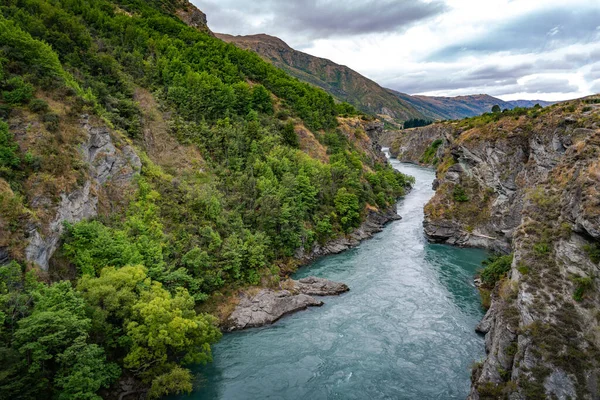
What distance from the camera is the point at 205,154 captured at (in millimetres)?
50375

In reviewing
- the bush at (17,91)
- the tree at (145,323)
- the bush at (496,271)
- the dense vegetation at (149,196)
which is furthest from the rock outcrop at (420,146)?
the bush at (17,91)

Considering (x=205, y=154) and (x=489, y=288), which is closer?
(x=489, y=288)

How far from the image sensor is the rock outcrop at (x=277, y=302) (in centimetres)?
3241

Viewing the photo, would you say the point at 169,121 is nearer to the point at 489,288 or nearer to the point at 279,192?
the point at 279,192

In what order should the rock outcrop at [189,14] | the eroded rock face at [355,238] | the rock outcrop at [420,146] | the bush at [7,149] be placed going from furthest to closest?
the rock outcrop at [420,146]
the rock outcrop at [189,14]
the eroded rock face at [355,238]
the bush at [7,149]

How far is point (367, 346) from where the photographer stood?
28.5 m

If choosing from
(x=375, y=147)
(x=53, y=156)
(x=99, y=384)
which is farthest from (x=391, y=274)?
(x=375, y=147)

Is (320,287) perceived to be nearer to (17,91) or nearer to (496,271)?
(496,271)

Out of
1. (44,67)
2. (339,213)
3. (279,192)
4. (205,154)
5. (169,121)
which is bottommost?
(339,213)

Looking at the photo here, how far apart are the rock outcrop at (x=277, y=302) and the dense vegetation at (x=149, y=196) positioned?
2649 millimetres

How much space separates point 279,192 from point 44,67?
1136 inches

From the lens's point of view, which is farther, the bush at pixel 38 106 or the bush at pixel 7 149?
the bush at pixel 38 106

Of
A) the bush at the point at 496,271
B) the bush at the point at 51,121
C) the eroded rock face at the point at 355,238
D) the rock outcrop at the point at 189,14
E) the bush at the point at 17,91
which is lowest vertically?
the eroded rock face at the point at 355,238

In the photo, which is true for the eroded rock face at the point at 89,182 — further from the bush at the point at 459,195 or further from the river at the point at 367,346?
the bush at the point at 459,195
